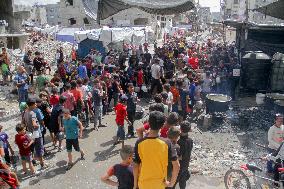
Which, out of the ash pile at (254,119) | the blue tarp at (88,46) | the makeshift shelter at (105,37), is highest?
the makeshift shelter at (105,37)

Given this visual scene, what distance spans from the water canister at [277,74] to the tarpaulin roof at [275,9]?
2873 mm

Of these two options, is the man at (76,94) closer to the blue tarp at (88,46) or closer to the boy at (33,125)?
the boy at (33,125)

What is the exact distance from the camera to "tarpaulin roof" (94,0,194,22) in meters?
13.8

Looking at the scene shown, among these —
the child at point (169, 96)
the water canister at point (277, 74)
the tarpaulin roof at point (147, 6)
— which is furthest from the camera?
the water canister at point (277, 74)

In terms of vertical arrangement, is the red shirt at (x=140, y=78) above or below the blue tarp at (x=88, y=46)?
below

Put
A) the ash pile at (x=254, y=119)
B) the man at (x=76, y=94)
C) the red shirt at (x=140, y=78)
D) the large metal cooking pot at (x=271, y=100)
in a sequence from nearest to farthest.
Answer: the man at (x=76, y=94)
the ash pile at (x=254, y=119)
the large metal cooking pot at (x=271, y=100)
the red shirt at (x=140, y=78)

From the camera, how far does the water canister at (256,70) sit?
15.7 metres

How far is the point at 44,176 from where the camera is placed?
836cm

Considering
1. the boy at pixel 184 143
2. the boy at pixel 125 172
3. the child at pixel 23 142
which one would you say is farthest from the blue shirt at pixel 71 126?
the boy at pixel 125 172

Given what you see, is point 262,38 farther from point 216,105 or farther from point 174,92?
point 174,92

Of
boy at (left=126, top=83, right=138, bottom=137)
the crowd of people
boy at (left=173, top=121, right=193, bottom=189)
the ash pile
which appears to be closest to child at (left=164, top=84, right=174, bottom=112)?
the crowd of people

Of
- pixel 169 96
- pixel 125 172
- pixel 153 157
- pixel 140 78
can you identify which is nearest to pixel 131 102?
pixel 169 96

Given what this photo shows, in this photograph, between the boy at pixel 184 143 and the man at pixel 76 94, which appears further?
the man at pixel 76 94

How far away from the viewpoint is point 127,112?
10.5 meters
